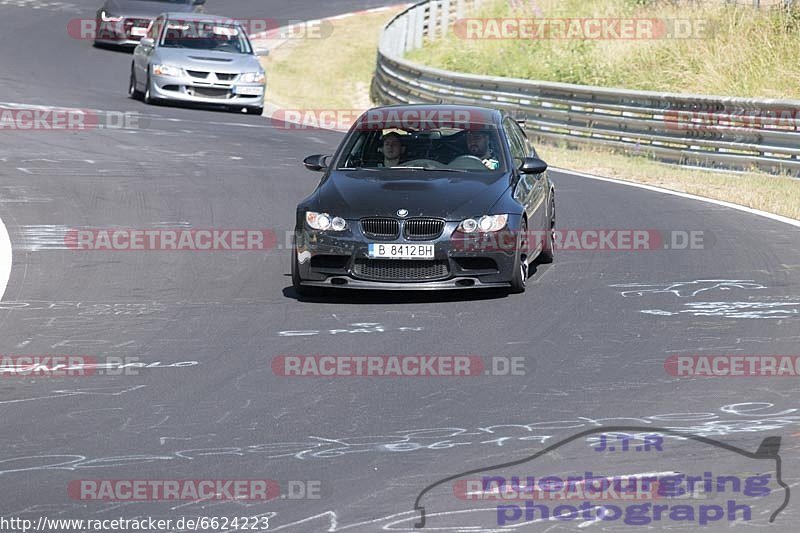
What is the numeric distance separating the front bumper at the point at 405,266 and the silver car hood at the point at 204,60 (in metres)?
15.4

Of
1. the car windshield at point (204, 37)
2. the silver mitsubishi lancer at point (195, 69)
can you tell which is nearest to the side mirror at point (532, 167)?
the silver mitsubishi lancer at point (195, 69)

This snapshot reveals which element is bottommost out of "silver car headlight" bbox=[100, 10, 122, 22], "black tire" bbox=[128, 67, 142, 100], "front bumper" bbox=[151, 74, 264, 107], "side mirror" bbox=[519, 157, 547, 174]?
"silver car headlight" bbox=[100, 10, 122, 22]

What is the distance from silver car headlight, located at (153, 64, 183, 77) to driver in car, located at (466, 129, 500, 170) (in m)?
14.4

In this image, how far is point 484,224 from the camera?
→ 1148 cm

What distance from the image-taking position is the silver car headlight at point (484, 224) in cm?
1143

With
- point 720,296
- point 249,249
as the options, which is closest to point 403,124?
point 249,249

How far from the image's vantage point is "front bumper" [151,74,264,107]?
1037 inches

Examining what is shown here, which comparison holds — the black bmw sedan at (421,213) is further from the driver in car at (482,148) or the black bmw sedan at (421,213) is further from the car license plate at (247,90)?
the car license plate at (247,90)

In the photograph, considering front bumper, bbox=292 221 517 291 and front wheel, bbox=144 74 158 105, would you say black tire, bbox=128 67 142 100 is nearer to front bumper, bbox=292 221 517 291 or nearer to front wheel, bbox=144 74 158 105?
front wheel, bbox=144 74 158 105

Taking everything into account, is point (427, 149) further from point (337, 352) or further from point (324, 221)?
point (337, 352)

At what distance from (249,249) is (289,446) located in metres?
6.85

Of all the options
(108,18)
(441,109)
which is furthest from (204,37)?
(441,109)

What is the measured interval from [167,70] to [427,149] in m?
14.6

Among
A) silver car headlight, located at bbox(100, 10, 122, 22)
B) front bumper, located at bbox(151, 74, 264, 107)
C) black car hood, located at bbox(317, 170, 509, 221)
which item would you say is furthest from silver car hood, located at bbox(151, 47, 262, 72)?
black car hood, located at bbox(317, 170, 509, 221)
